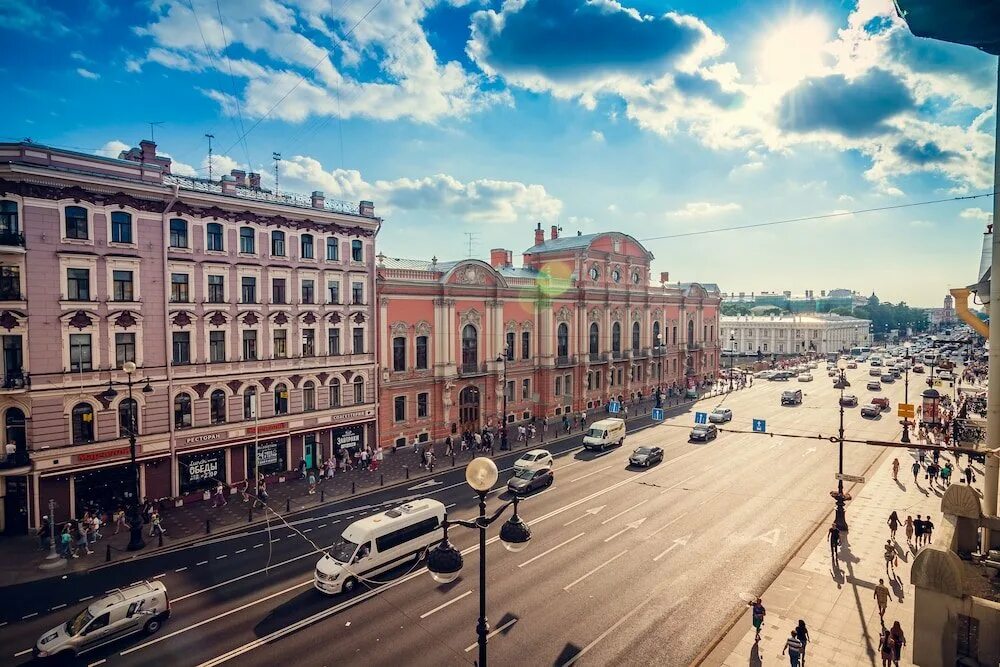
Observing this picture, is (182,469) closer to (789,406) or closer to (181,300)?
(181,300)

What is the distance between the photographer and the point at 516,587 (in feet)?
62.8

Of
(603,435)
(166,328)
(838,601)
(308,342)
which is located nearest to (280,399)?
(308,342)

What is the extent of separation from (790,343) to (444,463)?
11619cm

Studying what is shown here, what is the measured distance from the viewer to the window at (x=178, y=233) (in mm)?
28531

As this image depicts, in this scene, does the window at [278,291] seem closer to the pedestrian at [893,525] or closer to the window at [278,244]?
the window at [278,244]

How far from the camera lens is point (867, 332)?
16312 centimetres

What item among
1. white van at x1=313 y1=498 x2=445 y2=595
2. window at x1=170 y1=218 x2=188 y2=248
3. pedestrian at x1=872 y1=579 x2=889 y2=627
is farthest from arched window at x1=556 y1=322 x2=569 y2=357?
pedestrian at x1=872 y1=579 x2=889 y2=627

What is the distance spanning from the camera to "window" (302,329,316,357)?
110 ft

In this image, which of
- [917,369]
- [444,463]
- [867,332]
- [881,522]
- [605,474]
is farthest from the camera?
[867,332]

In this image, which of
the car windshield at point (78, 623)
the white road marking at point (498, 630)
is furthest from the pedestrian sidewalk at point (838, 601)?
the car windshield at point (78, 623)

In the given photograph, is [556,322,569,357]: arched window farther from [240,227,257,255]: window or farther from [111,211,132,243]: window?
[111,211,132,243]: window

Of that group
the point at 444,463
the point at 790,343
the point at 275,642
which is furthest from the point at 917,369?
the point at 275,642

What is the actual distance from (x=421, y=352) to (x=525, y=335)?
11882 mm

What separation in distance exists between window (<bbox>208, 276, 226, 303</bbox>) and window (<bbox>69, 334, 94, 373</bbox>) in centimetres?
604
